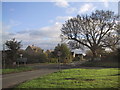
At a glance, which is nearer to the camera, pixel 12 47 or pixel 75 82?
pixel 75 82

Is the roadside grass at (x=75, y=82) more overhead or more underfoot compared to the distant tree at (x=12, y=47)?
more underfoot

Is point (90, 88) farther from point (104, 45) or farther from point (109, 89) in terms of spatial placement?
point (104, 45)

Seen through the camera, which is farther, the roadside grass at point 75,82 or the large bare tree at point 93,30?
the large bare tree at point 93,30

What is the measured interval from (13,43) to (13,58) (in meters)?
2.67

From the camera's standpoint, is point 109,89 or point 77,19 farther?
point 77,19

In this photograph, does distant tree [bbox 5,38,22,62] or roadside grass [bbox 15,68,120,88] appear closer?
roadside grass [bbox 15,68,120,88]

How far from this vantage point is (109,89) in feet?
29.5

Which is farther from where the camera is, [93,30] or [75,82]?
[93,30]

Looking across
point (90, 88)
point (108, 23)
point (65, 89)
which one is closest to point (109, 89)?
point (90, 88)

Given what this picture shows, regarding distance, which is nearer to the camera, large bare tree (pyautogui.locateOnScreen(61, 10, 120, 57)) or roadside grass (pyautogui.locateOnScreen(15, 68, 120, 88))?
roadside grass (pyautogui.locateOnScreen(15, 68, 120, 88))

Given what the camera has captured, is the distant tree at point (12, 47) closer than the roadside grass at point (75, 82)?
No

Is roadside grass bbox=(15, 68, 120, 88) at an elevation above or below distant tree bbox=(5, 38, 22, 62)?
below

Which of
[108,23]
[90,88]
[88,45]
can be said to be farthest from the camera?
[88,45]

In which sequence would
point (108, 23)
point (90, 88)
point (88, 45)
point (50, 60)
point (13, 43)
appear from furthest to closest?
point (50, 60)
point (88, 45)
point (108, 23)
point (13, 43)
point (90, 88)
